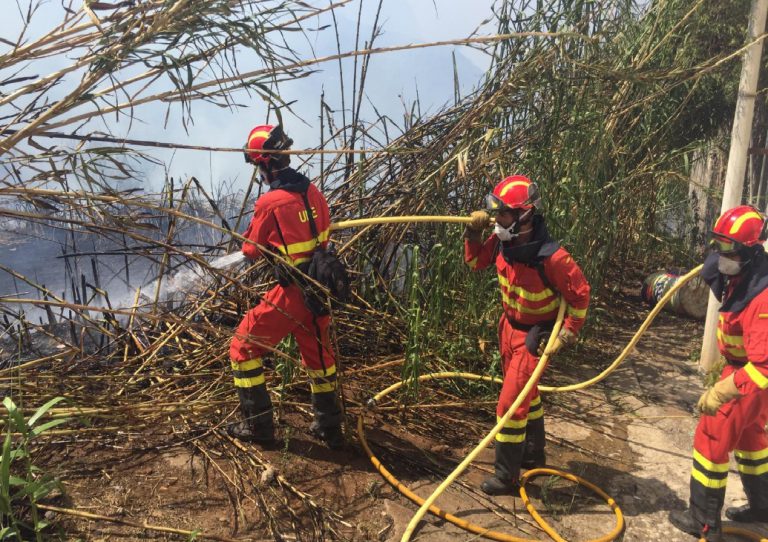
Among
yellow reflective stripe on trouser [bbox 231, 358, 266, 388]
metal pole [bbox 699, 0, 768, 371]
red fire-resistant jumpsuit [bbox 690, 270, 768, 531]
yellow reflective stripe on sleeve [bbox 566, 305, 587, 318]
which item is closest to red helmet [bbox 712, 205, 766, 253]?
red fire-resistant jumpsuit [bbox 690, 270, 768, 531]

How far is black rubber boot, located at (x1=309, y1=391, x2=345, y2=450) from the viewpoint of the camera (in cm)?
397

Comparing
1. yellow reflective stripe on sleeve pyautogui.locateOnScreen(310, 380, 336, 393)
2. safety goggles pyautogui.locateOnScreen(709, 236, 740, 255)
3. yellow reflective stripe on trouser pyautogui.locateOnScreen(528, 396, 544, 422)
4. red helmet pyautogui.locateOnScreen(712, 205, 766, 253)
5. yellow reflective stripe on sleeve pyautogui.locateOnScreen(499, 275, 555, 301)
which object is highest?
red helmet pyautogui.locateOnScreen(712, 205, 766, 253)

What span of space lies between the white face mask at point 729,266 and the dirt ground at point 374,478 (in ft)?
4.99

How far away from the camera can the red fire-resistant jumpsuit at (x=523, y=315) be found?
11.4ft

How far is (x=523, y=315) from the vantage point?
370 cm

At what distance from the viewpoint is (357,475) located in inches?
150

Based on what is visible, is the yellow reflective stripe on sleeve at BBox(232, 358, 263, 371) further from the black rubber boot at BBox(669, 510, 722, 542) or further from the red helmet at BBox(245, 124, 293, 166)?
the black rubber boot at BBox(669, 510, 722, 542)

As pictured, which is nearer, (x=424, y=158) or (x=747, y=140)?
(x=747, y=140)

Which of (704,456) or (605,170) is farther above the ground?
(605,170)

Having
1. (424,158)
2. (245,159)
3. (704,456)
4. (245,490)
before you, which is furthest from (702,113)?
(245,490)

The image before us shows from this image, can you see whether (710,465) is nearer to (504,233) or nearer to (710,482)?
(710,482)

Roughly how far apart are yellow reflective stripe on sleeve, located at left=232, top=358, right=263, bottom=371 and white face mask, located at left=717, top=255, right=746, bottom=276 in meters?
2.74

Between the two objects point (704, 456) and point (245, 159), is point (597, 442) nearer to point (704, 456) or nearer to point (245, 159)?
point (704, 456)

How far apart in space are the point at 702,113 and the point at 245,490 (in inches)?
280
